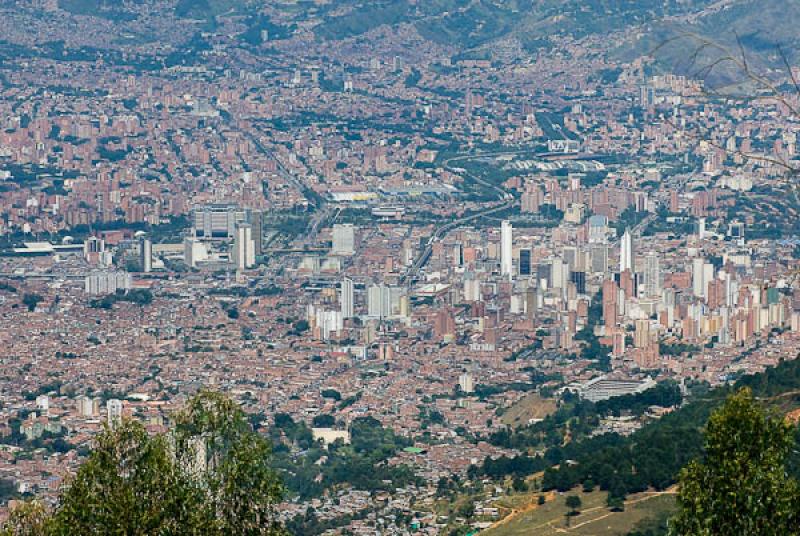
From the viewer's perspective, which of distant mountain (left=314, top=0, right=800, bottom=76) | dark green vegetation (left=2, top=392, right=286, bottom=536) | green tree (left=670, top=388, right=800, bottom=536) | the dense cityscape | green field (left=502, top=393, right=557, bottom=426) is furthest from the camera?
distant mountain (left=314, top=0, right=800, bottom=76)

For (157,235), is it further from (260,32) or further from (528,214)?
(260,32)

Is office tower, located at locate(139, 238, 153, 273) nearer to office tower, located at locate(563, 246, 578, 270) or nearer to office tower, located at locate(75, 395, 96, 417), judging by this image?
office tower, located at locate(563, 246, 578, 270)

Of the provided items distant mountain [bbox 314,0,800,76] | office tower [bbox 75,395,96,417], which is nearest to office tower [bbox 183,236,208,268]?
office tower [bbox 75,395,96,417]

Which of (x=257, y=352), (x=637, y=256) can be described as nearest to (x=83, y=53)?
(x=637, y=256)

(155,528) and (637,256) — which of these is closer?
(155,528)

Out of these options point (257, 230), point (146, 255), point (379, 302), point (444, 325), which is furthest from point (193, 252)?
point (444, 325)
